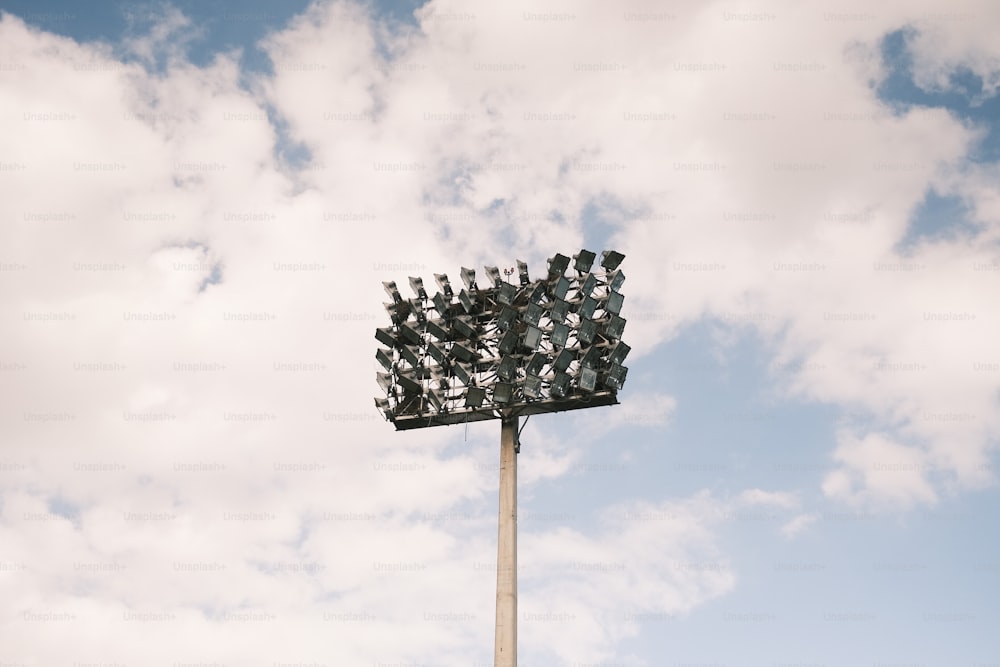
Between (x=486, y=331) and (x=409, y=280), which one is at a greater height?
(x=409, y=280)

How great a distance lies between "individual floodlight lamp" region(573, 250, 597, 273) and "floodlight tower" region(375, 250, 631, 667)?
0.10 feet

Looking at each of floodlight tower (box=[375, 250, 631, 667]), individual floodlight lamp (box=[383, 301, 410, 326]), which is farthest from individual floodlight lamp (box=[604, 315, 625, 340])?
individual floodlight lamp (box=[383, 301, 410, 326])

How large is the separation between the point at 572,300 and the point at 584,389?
3301 mm

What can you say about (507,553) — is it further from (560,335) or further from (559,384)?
(560,335)

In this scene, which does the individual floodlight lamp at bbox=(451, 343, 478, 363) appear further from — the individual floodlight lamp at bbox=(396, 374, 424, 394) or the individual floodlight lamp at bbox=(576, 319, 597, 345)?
the individual floodlight lamp at bbox=(576, 319, 597, 345)

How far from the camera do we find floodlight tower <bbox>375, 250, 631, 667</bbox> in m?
26.7

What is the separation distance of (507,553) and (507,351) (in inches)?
237

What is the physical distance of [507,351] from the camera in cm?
2758

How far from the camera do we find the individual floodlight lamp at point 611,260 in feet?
92.7

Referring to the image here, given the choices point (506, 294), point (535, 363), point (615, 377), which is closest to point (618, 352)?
point (615, 377)

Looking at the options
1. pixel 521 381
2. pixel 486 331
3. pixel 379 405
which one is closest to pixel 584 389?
pixel 521 381

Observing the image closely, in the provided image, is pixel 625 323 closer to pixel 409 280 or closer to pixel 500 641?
pixel 409 280

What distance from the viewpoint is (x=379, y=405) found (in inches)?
1113

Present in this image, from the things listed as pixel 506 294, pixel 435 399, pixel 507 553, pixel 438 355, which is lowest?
pixel 507 553
